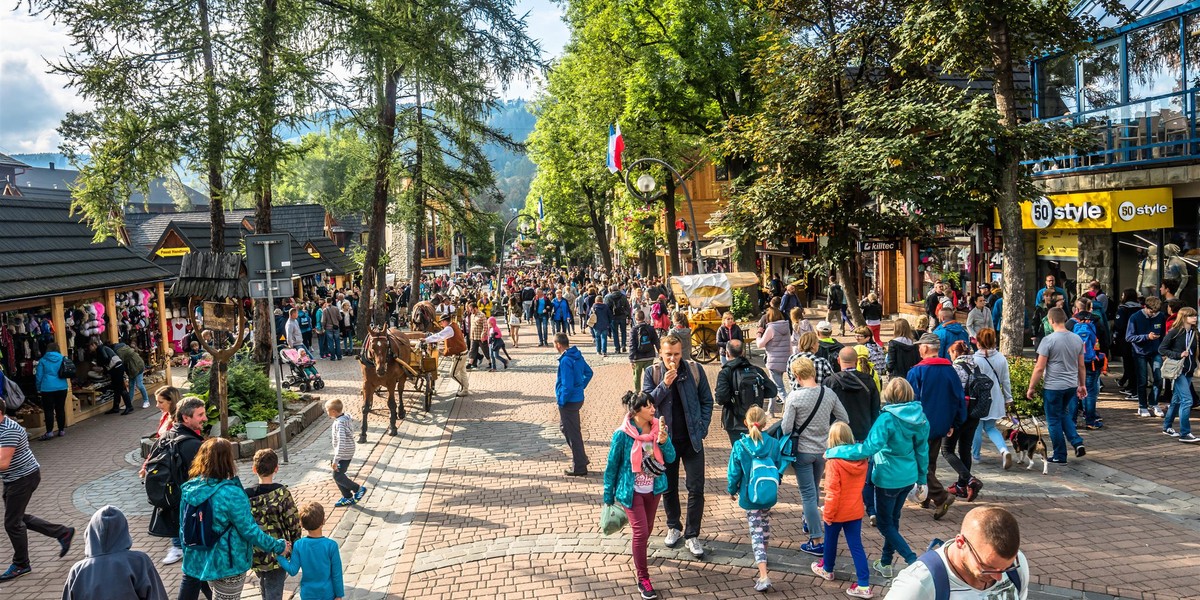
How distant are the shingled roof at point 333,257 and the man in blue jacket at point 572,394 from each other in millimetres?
29207

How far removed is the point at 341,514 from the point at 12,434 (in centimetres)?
312

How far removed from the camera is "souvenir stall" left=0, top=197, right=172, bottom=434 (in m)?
13.5

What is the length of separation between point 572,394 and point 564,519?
183cm

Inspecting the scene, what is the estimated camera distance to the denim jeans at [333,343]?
22.4 m

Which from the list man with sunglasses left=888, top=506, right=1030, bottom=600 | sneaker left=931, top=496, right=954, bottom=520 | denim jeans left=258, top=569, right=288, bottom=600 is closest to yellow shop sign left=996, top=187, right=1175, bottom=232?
sneaker left=931, top=496, right=954, bottom=520

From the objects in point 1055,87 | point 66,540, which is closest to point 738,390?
point 66,540

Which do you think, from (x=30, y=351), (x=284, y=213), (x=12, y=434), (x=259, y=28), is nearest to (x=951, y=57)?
(x=259, y=28)

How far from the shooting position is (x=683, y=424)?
23.2 ft

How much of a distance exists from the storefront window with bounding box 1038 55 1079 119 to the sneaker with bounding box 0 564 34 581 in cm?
1829

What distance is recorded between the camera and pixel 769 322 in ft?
41.2

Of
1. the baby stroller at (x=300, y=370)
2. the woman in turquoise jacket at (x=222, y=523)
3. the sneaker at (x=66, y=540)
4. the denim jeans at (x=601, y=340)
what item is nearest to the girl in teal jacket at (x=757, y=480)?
the woman in turquoise jacket at (x=222, y=523)

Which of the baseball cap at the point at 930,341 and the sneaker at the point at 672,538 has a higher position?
the baseball cap at the point at 930,341

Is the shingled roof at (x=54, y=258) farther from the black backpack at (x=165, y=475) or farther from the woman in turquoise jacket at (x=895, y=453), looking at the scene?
the woman in turquoise jacket at (x=895, y=453)

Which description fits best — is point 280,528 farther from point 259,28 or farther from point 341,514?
point 259,28
